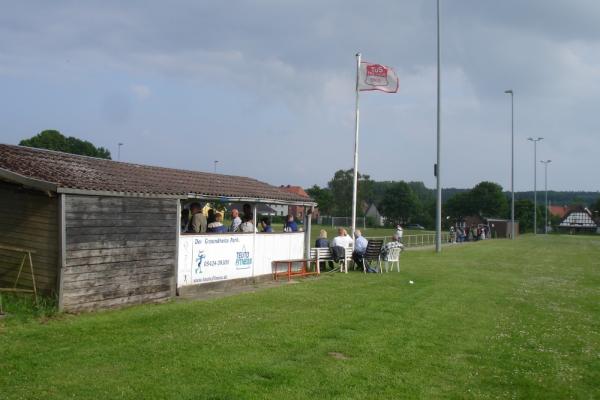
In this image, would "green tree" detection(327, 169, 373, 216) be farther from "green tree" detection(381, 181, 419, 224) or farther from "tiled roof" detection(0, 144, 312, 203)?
"tiled roof" detection(0, 144, 312, 203)

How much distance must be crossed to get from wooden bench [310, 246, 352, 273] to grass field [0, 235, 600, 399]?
5.03 meters

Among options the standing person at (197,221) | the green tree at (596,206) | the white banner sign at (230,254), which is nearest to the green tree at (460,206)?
the green tree at (596,206)

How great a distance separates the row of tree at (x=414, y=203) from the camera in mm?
107125

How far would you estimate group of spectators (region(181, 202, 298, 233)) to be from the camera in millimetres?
12866

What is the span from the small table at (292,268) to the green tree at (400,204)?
99827 mm

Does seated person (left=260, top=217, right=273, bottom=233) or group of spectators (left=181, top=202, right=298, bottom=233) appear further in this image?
seated person (left=260, top=217, right=273, bottom=233)

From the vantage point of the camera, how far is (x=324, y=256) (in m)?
18.2

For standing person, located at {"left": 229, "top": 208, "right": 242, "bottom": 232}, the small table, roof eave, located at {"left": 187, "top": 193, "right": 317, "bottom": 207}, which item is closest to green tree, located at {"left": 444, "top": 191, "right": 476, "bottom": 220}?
roof eave, located at {"left": 187, "top": 193, "right": 317, "bottom": 207}

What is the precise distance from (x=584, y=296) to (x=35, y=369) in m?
12.6

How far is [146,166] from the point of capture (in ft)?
45.0

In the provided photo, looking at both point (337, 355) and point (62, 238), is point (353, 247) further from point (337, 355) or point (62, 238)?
point (337, 355)

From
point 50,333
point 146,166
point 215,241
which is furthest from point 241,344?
point 146,166

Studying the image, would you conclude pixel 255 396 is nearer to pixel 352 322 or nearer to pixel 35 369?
pixel 35 369

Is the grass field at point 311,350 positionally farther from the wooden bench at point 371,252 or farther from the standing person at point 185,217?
the wooden bench at point 371,252
